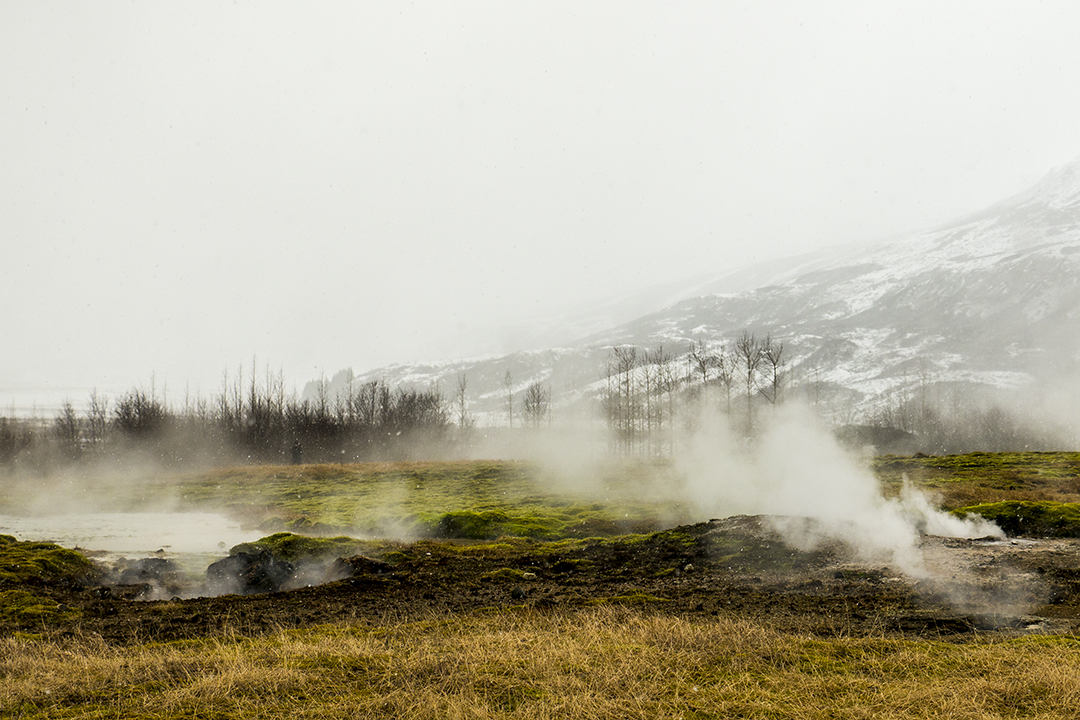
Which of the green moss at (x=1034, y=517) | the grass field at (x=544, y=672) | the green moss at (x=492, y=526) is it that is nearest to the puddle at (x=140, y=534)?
the green moss at (x=492, y=526)

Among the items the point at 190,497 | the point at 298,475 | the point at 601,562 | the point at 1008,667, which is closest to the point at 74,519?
the point at 190,497

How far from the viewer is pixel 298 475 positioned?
57250 millimetres

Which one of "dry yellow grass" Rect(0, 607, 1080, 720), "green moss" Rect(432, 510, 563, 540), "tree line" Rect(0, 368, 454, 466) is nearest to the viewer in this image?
"dry yellow grass" Rect(0, 607, 1080, 720)

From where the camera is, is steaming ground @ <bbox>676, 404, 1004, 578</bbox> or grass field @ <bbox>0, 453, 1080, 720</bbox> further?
steaming ground @ <bbox>676, 404, 1004, 578</bbox>

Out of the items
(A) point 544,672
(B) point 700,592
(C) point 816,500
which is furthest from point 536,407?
(A) point 544,672

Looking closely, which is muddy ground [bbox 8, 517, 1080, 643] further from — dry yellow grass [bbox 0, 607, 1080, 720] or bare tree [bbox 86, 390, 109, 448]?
bare tree [bbox 86, 390, 109, 448]

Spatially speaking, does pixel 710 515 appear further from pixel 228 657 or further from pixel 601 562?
pixel 228 657

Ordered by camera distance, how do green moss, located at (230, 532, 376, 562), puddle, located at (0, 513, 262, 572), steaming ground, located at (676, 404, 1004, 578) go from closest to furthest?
steaming ground, located at (676, 404, 1004, 578), green moss, located at (230, 532, 376, 562), puddle, located at (0, 513, 262, 572)

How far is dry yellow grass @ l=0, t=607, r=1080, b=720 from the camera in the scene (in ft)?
25.5

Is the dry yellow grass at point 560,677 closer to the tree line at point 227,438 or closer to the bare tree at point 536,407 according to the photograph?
the tree line at point 227,438

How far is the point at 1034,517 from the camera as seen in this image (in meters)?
23.7

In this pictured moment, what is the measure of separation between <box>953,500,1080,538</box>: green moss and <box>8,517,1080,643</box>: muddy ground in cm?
148

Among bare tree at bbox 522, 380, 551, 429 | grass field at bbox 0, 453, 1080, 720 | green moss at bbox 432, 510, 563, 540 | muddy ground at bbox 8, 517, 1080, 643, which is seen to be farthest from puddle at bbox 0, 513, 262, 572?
bare tree at bbox 522, 380, 551, 429

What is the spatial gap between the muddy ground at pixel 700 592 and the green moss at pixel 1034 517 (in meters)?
1.48
